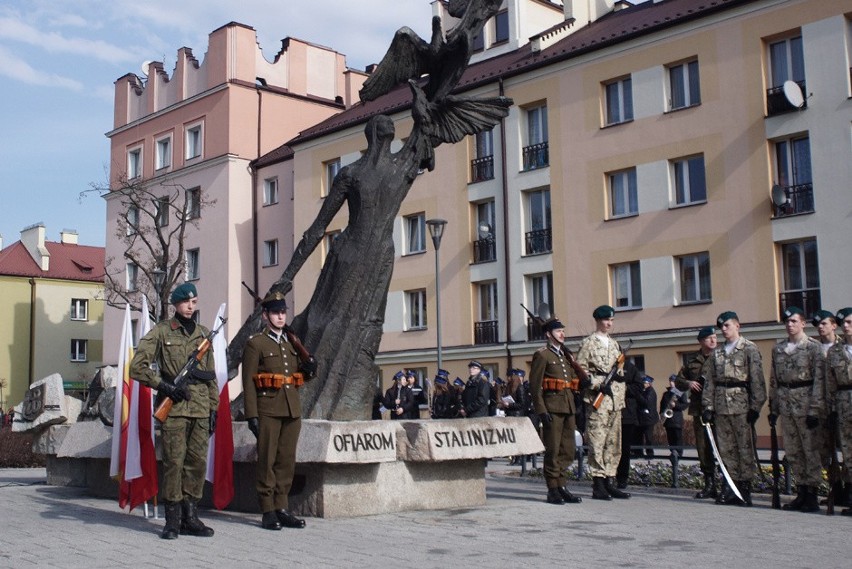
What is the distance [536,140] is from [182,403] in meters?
25.5

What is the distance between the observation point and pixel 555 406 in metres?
10.8

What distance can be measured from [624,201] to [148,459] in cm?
2236

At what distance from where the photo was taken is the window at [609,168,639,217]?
29688 millimetres

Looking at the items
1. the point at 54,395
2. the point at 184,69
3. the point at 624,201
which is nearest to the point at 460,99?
the point at 54,395

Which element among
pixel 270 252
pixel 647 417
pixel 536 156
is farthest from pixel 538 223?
pixel 647 417

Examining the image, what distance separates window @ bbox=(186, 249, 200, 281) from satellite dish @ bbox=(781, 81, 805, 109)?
28.0 meters

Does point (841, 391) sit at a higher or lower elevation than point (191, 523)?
higher

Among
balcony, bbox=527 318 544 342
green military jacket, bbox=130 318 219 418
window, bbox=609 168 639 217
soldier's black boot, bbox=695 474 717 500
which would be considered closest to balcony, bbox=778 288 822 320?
window, bbox=609 168 639 217

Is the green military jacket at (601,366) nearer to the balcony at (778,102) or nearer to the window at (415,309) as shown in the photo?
the balcony at (778,102)

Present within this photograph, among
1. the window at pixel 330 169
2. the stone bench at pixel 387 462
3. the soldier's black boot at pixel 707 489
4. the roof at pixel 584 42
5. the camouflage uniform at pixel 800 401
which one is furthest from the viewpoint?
the window at pixel 330 169

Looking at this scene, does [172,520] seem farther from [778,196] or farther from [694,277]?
[694,277]

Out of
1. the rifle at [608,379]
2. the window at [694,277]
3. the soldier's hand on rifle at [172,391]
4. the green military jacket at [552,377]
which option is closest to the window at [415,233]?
the window at [694,277]

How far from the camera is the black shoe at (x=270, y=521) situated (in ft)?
27.6

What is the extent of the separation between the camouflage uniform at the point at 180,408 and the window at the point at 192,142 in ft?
127
